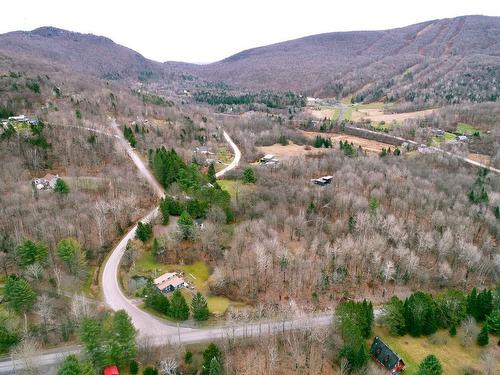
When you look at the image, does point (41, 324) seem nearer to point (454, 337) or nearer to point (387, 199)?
point (454, 337)

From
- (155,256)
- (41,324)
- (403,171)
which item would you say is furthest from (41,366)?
(403,171)

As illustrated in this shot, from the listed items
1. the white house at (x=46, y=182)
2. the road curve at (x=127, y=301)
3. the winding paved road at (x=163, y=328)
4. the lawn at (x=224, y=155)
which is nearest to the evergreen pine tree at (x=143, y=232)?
the road curve at (x=127, y=301)

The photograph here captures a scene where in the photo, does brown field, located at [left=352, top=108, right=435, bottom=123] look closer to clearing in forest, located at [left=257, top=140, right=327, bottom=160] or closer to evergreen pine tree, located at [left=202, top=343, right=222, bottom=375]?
clearing in forest, located at [left=257, top=140, right=327, bottom=160]

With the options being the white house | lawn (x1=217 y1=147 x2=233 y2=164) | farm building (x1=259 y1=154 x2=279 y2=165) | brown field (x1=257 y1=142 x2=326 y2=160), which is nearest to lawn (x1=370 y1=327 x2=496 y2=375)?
farm building (x1=259 y1=154 x2=279 y2=165)

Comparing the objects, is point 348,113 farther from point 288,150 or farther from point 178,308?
point 178,308

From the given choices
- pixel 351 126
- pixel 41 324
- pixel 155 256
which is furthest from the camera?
pixel 351 126

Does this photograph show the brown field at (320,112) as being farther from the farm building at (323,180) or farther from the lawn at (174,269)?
the lawn at (174,269)

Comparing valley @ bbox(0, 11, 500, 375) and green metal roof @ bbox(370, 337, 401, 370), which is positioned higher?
valley @ bbox(0, 11, 500, 375)

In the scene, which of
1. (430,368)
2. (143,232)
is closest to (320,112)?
(143,232)
